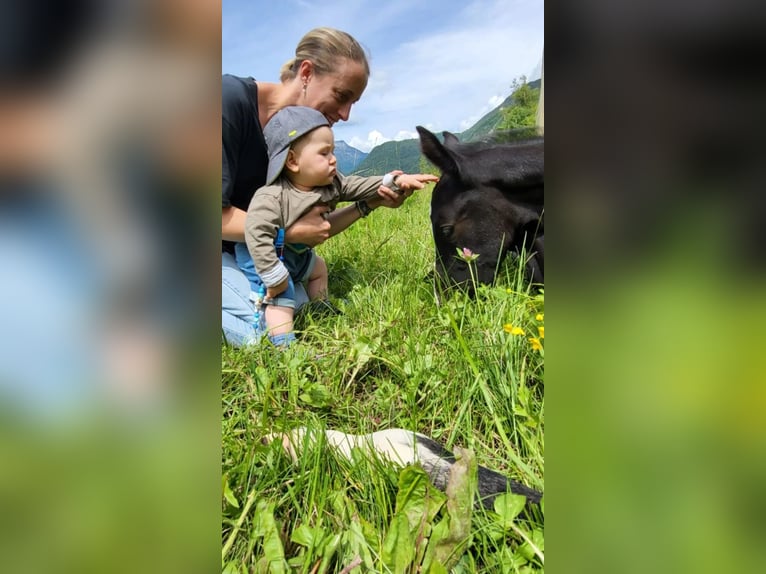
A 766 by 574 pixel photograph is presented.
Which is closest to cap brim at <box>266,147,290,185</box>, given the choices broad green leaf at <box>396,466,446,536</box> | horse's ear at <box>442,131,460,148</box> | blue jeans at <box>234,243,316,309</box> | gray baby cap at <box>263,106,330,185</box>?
gray baby cap at <box>263,106,330,185</box>

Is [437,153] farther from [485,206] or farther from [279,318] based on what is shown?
[279,318]

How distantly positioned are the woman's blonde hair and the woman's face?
0.03 meters

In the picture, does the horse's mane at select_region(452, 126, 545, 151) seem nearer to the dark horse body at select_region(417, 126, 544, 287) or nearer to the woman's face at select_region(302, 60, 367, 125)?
the dark horse body at select_region(417, 126, 544, 287)

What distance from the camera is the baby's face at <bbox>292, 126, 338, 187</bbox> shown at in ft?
7.34

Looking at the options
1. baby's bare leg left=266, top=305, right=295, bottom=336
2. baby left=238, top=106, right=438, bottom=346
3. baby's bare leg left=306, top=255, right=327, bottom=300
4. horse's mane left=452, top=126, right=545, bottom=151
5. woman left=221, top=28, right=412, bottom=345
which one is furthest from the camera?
horse's mane left=452, top=126, right=545, bottom=151

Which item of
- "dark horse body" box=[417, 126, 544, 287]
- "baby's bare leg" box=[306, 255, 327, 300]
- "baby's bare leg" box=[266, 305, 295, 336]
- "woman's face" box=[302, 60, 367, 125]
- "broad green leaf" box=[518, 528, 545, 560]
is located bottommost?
"broad green leaf" box=[518, 528, 545, 560]

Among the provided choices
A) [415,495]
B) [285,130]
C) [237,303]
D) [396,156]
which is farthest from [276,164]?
[415,495]

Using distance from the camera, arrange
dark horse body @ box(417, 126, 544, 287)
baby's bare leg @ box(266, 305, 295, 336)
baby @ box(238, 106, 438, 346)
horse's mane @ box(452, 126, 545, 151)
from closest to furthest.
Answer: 1. baby's bare leg @ box(266, 305, 295, 336)
2. baby @ box(238, 106, 438, 346)
3. dark horse body @ box(417, 126, 544, 287)
4. horse's mane @ box(452, 126, 545, 151)

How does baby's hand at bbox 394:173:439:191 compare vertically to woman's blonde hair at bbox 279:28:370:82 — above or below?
below
